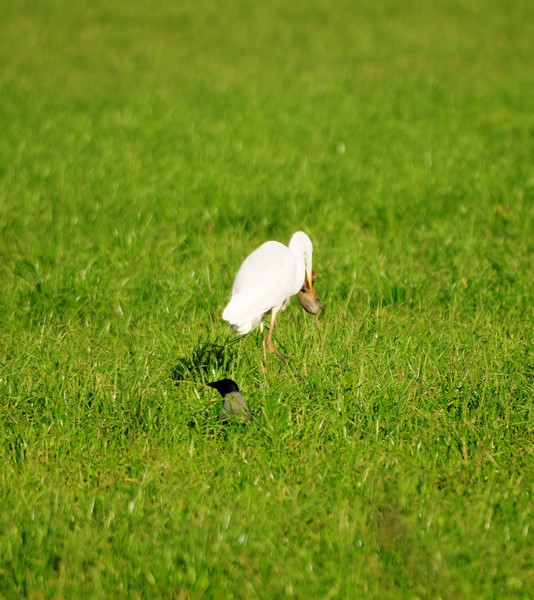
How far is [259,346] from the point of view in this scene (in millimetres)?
5031

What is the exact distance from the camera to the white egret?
4.46 m

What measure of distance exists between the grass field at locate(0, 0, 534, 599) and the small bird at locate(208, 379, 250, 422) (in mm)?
83

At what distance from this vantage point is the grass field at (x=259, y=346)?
344cm

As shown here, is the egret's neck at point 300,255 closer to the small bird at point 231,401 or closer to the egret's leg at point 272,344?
the egret's leg at point 272,344

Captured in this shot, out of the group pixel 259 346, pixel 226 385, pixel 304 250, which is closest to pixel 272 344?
pixel 259 346

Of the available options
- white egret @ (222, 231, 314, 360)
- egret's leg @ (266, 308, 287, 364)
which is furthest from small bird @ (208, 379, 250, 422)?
egret's leg @ (266, 308, 287, 364)

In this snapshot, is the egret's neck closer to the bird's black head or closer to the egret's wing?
the egret's wing

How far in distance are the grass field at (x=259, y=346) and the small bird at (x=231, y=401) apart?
0.08 m

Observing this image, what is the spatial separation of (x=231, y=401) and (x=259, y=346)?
944mm

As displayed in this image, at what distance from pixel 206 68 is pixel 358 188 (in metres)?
5.49

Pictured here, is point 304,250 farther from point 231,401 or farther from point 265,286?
point 231,401

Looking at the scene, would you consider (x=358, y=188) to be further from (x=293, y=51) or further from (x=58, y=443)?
(x=293, y=51)

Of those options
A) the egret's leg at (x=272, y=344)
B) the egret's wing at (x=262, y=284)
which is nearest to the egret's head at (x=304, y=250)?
the egret's wing at (x=262, y=284)

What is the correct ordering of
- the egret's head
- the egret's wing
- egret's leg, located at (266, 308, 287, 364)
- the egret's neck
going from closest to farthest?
the egret's wing < egret's leg, located at (266, 308, 287, 364) < the egret's neck < the egret's head
